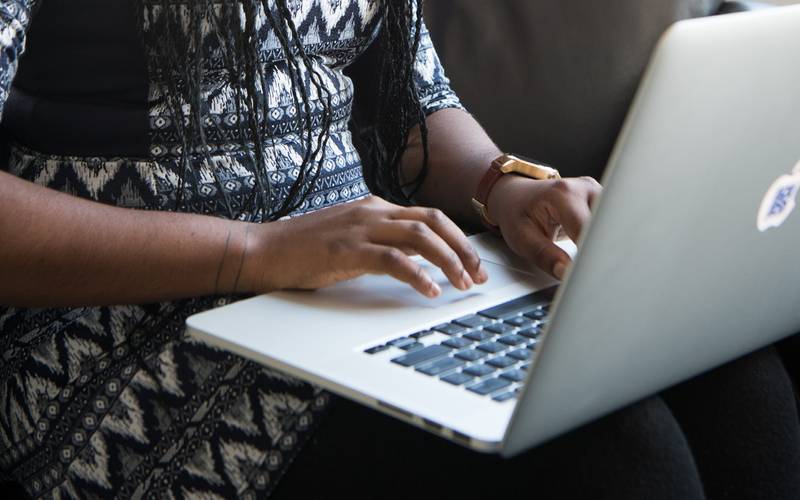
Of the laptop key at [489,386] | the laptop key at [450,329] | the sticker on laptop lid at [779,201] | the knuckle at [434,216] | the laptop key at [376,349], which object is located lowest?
the laptop key at [450,329]

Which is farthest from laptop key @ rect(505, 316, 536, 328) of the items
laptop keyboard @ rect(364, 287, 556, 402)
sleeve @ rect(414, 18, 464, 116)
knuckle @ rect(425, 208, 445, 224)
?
sleeve @ rect(414, 18, 464, 116)

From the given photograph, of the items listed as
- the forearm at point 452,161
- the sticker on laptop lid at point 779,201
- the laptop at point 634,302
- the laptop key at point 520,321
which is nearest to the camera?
the laptop at point 634,302

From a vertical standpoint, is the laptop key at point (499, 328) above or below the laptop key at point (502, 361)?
below

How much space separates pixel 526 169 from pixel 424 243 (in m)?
0.26

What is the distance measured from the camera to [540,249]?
0.91 metres

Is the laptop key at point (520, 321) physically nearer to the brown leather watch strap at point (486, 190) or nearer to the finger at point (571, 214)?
the finger at point (571, 214)

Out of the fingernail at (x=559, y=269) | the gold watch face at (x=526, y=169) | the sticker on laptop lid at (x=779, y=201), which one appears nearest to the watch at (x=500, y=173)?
the gold watch face at (x=526, y=169)

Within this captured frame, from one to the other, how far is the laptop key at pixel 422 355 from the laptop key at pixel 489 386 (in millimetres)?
44

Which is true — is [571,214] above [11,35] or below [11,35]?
below

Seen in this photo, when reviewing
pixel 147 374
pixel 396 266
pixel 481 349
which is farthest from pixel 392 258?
pixel 147 374

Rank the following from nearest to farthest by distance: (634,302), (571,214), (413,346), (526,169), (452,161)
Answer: (634,302), (413,346), (571,214), (526,169), (452,161)

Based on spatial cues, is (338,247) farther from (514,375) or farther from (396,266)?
(514,375)

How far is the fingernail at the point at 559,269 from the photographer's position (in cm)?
88

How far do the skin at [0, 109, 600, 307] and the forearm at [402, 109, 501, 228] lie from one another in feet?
0.97
